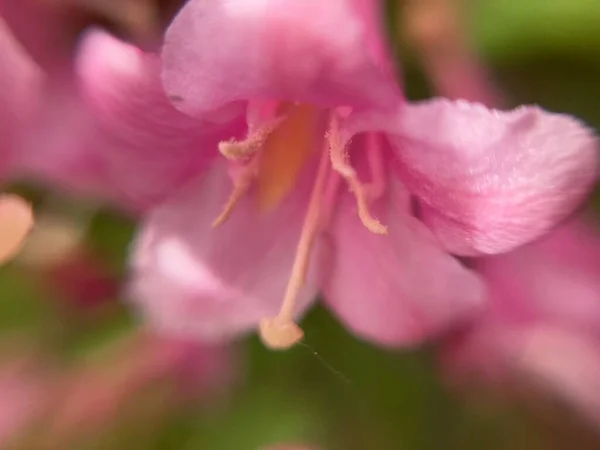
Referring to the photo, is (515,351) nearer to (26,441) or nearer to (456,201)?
(456,201)

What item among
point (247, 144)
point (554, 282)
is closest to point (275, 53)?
point (247, 144)

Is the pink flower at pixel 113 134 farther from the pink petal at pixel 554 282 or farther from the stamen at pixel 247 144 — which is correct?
the pink petal at pixel 554 282

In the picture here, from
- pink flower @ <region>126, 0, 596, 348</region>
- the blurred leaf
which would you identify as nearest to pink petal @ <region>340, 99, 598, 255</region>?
pink flower @ <region>126, 0, 596, 348</region>

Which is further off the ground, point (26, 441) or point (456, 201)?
Result: point (456, 201)

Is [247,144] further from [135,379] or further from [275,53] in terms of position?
[135,379]

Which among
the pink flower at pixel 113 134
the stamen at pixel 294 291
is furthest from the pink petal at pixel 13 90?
the stamen at pixel 294 291

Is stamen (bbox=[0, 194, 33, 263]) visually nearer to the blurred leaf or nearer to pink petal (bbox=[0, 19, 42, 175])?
pink petal (bbox=[0, 19, 42, 175])

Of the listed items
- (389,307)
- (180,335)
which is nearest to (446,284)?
(389,307)
